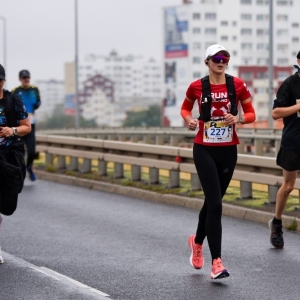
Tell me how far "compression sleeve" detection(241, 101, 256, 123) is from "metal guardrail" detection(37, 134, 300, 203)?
136 inches

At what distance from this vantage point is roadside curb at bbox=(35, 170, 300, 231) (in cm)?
1242

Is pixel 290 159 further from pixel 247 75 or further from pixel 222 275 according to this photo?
pixel 247 75

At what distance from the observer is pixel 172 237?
11203 millimetres

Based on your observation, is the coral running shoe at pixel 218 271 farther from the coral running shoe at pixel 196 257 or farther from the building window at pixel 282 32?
the building window at pixel 282 32

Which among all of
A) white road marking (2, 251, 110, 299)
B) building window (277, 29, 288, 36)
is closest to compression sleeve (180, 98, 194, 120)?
white road marking (2, 251, 110, 299)

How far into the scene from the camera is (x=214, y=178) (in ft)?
27.5

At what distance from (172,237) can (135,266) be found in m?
2.22

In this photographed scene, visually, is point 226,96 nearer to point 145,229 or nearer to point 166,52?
point 145,229

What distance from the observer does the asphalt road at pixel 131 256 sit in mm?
7781

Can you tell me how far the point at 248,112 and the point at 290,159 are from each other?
135cm

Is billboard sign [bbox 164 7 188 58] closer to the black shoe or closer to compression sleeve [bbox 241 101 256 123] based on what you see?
the black shoe

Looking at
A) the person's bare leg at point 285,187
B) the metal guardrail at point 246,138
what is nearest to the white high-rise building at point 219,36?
the metal guardrail at point 246,138

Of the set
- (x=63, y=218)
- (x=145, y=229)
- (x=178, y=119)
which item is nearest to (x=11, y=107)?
(x=145, y=229)

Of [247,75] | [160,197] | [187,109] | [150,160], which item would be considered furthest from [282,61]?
[187,109]
